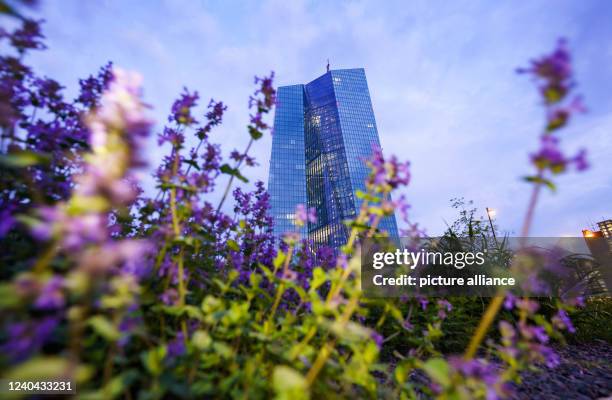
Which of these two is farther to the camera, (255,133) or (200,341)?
(255,133)

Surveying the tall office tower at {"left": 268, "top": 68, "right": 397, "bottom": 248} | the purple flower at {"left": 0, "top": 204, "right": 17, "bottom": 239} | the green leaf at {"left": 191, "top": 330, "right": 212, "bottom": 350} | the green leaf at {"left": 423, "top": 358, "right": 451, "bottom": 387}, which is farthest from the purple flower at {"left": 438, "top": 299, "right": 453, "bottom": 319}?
the tall office tower at {"left": 268, "top": 68, "right": 397, "bottom": 248}

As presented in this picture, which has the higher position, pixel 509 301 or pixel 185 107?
pixel 185 107

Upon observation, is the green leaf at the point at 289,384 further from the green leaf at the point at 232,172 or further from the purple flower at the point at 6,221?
the green leaf at the point at 232,172

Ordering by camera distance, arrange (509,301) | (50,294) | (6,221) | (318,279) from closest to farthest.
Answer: (50,294) < (6,221) < (509,301) < (318,279)

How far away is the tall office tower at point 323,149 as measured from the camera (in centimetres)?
9156

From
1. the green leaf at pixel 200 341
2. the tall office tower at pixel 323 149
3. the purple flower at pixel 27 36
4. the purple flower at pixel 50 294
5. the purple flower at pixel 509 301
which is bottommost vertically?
the green leaf at pixel 200 341

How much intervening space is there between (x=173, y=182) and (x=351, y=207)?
87.0 meters

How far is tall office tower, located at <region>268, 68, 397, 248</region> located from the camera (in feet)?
300

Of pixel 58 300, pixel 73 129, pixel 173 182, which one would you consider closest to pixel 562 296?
pixel 173 182

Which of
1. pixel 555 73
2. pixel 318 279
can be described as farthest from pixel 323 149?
pixel 555 73

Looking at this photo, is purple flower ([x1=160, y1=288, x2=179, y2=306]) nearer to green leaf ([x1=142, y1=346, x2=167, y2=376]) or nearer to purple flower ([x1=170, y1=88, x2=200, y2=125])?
green leaf ([x1=142, y1=346, x2=167, y2=376])

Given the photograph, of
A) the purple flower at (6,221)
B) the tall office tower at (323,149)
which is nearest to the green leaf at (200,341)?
the purple flower at (6,221)

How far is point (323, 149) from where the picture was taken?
10312 centimetres

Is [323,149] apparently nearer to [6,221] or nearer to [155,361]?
[6,221]
